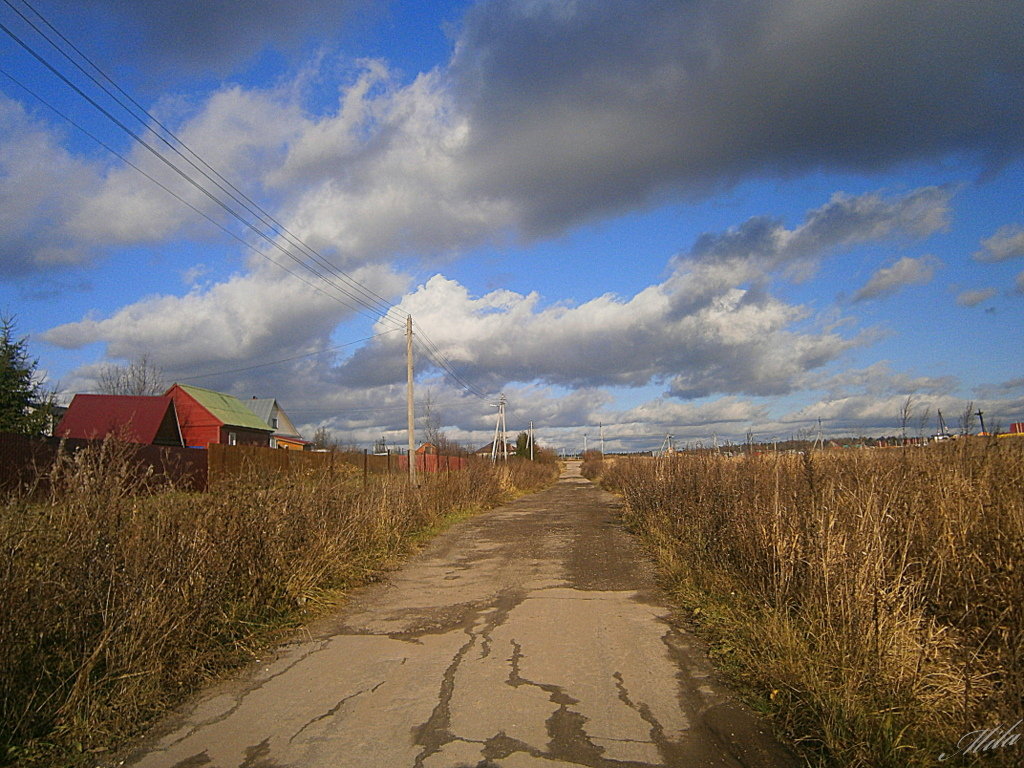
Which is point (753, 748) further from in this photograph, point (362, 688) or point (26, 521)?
point (26, 521)

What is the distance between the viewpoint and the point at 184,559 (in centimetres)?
563

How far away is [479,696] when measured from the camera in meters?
4.76

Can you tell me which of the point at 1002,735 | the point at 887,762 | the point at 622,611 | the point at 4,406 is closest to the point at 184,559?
the point at 622,611

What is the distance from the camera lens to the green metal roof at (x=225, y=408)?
48312 mm

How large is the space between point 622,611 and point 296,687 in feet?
12.5

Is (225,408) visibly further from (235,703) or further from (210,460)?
(235,703)

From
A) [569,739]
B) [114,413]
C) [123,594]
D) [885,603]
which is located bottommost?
[569,739]

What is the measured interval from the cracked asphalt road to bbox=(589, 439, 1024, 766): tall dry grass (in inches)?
17.5

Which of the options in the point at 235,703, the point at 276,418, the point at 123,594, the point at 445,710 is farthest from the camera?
the point at 276,418

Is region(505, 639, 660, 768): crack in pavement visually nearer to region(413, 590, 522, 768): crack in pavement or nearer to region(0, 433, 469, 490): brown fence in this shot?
region(413, 590, 522, 768): crack in pavement

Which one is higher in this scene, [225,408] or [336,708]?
[225,408]

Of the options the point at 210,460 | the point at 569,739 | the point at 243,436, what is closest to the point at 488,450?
the point at 243,436

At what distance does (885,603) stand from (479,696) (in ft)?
9.91

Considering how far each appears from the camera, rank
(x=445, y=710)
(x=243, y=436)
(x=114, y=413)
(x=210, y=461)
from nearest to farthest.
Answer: (x=445, y=710) < (x=210, y=461) < (x=114, y=413) < (x=243, y=436)
